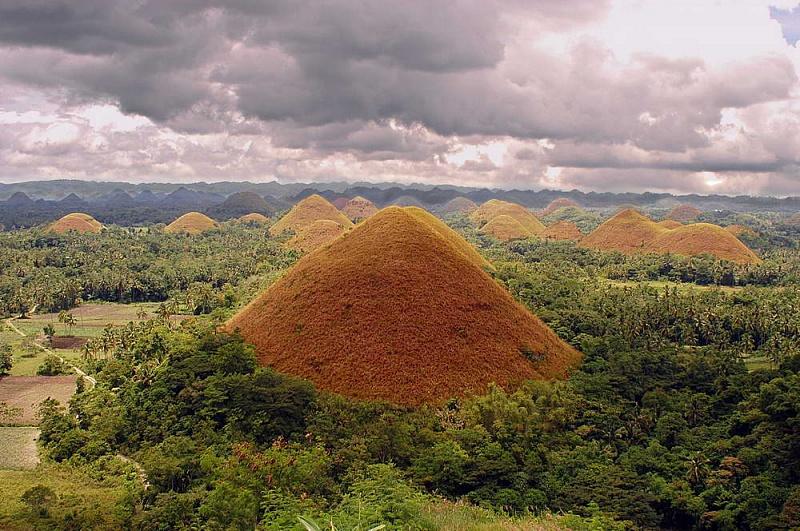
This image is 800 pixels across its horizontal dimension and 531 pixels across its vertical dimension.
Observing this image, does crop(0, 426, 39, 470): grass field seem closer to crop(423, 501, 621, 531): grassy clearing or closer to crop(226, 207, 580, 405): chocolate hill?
crop(226, 207, 580, 405): chocolate hill

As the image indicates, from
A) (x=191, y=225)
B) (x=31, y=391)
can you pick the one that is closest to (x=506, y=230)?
(x=191, y=225)

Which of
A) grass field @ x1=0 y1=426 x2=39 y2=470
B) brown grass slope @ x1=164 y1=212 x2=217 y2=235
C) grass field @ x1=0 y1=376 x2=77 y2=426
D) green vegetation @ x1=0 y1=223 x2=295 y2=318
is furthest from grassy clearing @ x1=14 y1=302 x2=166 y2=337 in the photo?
brown grass slope @ x1=164 y1=212 x2=217 y2=235

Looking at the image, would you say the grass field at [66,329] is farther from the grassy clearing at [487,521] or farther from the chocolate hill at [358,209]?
the chocolate hill at [358,209]

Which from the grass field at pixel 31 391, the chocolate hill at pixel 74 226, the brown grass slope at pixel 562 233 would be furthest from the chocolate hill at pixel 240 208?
the grass field at pixel 31 391

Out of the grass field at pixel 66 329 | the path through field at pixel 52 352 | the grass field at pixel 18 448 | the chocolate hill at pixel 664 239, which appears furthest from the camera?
the chocolate hill at pixel 664 239

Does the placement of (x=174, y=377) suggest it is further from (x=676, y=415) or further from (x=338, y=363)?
(x=676, y=415)

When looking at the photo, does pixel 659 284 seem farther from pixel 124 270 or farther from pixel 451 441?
pixel 124 270

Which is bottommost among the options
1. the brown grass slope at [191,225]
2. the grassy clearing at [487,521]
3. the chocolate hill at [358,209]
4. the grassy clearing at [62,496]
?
the grassy clearing at [62,496]
